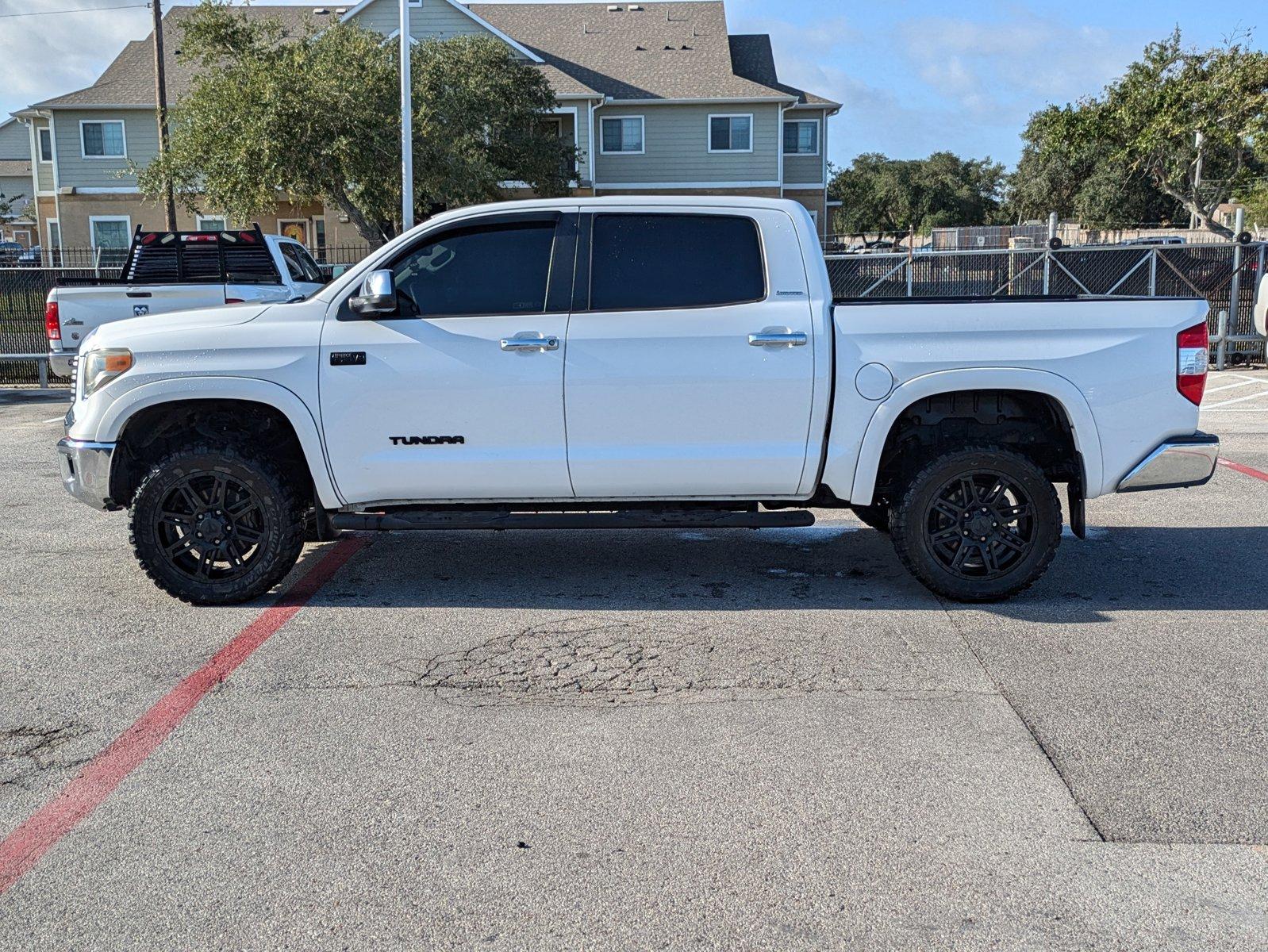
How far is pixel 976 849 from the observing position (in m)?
3.81

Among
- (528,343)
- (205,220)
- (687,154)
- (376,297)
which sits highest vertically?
(687,154)

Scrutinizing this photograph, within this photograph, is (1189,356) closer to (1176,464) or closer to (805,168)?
(1176,464)

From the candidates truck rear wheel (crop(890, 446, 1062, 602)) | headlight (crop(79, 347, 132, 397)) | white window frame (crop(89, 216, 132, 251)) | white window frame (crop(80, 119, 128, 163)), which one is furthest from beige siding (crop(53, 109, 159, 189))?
truck rear wheel (crop(890, 446, 1062, 602))

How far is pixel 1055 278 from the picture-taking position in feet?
68.8

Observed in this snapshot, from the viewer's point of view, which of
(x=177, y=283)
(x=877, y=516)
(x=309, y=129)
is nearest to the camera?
(x=877, y=516)

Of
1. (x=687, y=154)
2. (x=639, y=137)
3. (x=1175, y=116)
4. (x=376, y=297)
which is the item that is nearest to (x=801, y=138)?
(x=687, y=154)

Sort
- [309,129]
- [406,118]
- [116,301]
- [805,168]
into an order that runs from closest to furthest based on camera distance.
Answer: [116,301], [406,118], [309,129], [805,168]

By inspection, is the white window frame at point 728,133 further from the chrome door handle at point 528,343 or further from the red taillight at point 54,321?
the chrome door handle at point 528,343

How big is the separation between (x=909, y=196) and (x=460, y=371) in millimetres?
72527

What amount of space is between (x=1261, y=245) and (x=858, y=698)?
701 inches

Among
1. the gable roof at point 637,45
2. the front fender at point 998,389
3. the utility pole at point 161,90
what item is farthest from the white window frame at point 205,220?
the front fender at point 998,389

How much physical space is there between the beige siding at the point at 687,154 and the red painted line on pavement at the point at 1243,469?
3028 centimetres

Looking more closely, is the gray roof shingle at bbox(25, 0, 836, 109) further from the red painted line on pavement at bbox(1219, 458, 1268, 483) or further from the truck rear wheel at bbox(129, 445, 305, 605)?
the truck rear wheel at bbox(129, 445, 305, 605)

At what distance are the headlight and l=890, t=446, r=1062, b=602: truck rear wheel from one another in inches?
161
